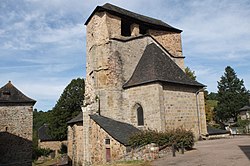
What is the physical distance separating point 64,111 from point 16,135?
1518 centimetres

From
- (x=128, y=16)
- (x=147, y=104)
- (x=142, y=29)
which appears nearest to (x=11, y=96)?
(x=128, y=16)

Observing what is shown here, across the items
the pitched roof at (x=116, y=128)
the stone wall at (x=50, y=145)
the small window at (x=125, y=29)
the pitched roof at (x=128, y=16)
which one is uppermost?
the pitched roof at (x=128, y=16)

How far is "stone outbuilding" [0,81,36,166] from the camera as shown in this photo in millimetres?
23531

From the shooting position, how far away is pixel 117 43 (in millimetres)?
19266

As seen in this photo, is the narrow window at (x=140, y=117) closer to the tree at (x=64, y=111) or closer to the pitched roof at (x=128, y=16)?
the pitched roof at (x=128, y=16)

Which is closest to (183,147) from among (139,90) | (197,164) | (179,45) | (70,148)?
(197,164)

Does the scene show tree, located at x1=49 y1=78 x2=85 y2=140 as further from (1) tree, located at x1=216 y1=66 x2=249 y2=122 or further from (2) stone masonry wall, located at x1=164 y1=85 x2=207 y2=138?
(1) tree, located at x1=216 y1=66 x2=249 y2=122

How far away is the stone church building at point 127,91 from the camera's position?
15.9m

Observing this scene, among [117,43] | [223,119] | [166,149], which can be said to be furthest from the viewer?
[223,119]

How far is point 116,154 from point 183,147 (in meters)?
3.55

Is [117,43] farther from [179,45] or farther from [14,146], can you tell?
[14,146]

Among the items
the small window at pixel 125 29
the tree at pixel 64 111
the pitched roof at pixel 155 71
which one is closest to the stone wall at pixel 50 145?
the tree at pixel 64 111

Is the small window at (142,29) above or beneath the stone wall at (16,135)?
above

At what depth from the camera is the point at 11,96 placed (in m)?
25.1
